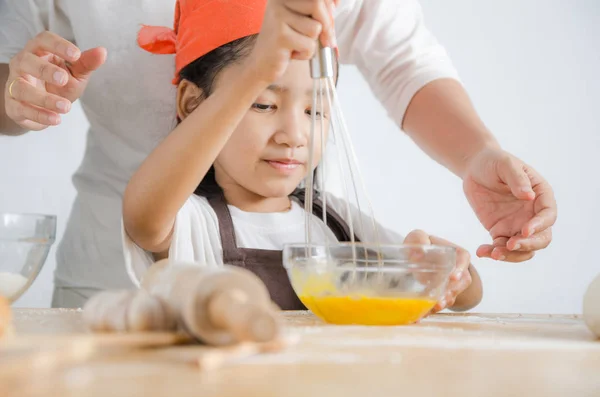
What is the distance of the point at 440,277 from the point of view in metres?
0.60

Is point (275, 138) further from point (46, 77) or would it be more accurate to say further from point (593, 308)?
point (593, 308)

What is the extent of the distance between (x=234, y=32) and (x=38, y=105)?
0.90 feet

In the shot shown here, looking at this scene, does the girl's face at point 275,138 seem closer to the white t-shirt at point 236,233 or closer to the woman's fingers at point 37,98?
the white t-shirt at point 236,233

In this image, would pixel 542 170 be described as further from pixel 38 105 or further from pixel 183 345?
pixel 183 345

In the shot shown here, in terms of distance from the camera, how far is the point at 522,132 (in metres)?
2.52

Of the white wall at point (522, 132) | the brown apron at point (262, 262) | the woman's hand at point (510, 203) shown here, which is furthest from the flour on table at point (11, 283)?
the white wall at point (522, 132)

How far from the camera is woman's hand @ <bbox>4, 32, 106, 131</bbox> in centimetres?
76

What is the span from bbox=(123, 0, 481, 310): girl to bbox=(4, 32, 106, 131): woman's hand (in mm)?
131

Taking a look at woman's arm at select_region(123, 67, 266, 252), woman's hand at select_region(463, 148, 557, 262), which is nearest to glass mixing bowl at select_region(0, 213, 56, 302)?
woman's arm at select_region(123, 67, 266, 252)

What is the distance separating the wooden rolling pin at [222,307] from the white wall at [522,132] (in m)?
2.10

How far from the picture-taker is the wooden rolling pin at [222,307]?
0.32 meters

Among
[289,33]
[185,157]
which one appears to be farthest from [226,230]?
[289,33]

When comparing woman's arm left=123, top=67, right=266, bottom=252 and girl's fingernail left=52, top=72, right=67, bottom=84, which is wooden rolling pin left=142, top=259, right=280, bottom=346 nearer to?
woman's arm left=123, top=67, right=266, bottom=252

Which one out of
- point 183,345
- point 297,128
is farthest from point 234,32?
point 183,345
